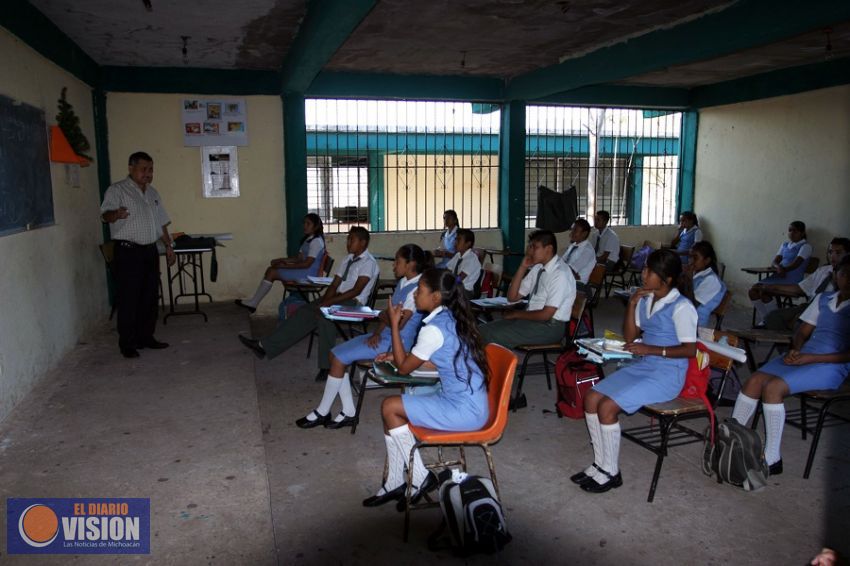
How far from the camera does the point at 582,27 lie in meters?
6.11

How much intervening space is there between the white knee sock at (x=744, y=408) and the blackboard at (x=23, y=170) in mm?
4633

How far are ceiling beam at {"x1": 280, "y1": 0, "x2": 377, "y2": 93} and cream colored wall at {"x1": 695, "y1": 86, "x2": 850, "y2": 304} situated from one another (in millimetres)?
6030

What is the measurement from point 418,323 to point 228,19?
3413mm

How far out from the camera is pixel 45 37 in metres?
5.54

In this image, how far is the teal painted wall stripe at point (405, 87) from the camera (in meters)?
8.35

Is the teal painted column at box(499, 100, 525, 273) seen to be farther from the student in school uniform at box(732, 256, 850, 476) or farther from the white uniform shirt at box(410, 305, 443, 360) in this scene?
the white uniform shirt at box(410, 305, 443, 360)

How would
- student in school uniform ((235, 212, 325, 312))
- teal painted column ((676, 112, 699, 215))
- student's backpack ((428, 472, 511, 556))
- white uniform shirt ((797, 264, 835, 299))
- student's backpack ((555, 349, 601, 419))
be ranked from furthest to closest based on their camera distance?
teal painted column ((676, 112, 699, 215)) < student in school uniform ((235, 212, 325, 312)) < white uniform shirt ((797, 264, 835, 299)) < student's backpack ((555, 349, 601, 419)) < student's backpack ((428, 472, 511, 556))

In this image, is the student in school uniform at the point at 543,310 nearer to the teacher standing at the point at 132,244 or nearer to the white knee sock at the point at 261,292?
the teacher standing at the point at 132,244

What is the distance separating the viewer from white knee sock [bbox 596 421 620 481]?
132 inches

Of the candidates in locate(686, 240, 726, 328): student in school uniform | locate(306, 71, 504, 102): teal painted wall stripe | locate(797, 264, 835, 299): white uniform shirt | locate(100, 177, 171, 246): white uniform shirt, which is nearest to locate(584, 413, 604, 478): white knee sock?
locate(686, 240, 726, 328): student in school uniform

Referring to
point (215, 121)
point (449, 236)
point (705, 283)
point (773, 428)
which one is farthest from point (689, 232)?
point (215, 121)

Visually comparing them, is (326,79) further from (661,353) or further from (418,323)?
(661,353)

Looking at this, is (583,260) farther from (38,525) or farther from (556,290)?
(38,525)

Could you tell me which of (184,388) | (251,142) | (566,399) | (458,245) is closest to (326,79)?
(251,142)
